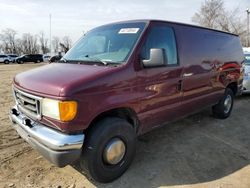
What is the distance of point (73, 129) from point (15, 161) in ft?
5.31

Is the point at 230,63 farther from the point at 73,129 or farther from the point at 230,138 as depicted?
the point at 73,129

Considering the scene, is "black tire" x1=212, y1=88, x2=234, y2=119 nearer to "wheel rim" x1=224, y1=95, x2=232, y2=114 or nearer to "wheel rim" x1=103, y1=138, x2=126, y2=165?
"wheel rim" x1=224, y1=95, x2=232, y2=114

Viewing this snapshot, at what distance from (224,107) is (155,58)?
3.48 metres

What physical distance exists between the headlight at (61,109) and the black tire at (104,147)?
0.43 m

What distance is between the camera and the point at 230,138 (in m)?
5.11

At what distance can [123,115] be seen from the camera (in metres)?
3.65

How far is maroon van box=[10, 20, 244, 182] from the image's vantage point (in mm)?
2928

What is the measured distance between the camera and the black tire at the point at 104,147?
3.14m

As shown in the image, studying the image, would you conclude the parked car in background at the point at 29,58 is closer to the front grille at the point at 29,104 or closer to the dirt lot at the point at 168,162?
the dirt lot at the point at 168,162

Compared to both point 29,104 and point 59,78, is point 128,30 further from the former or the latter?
point 29,104

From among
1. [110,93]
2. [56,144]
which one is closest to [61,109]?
[56,144]

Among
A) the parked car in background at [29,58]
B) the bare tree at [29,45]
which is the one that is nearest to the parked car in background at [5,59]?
the parked car in background at [29,58]

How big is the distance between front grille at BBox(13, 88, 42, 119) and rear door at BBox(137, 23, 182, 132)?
53.7 inches

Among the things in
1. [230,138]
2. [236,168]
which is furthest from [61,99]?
[230,138]
